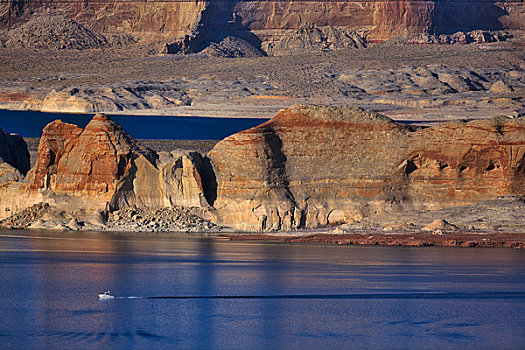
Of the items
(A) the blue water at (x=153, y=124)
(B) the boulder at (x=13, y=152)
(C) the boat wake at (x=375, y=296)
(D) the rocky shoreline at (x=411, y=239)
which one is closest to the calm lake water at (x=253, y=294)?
(C) the boat wake at (x=375, y=296)

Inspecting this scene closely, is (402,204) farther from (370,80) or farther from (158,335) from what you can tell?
(370,80)

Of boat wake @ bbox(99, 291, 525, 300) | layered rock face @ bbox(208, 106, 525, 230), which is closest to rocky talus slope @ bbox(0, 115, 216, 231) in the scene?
layered rock face @ bbox(208, 106, 525, 230)

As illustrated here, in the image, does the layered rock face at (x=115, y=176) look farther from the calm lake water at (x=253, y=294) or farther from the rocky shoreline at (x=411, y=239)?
the rocky shoreline at (x=411, y=239)

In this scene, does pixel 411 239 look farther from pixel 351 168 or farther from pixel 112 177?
pixel 112 177

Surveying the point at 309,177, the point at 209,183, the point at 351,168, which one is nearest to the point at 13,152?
the point at 209,183

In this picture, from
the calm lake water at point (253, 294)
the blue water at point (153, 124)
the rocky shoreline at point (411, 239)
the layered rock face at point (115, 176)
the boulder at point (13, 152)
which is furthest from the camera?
the blue water at point (153, 124)

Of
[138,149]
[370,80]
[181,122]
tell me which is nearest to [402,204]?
Answer: [138,149]
